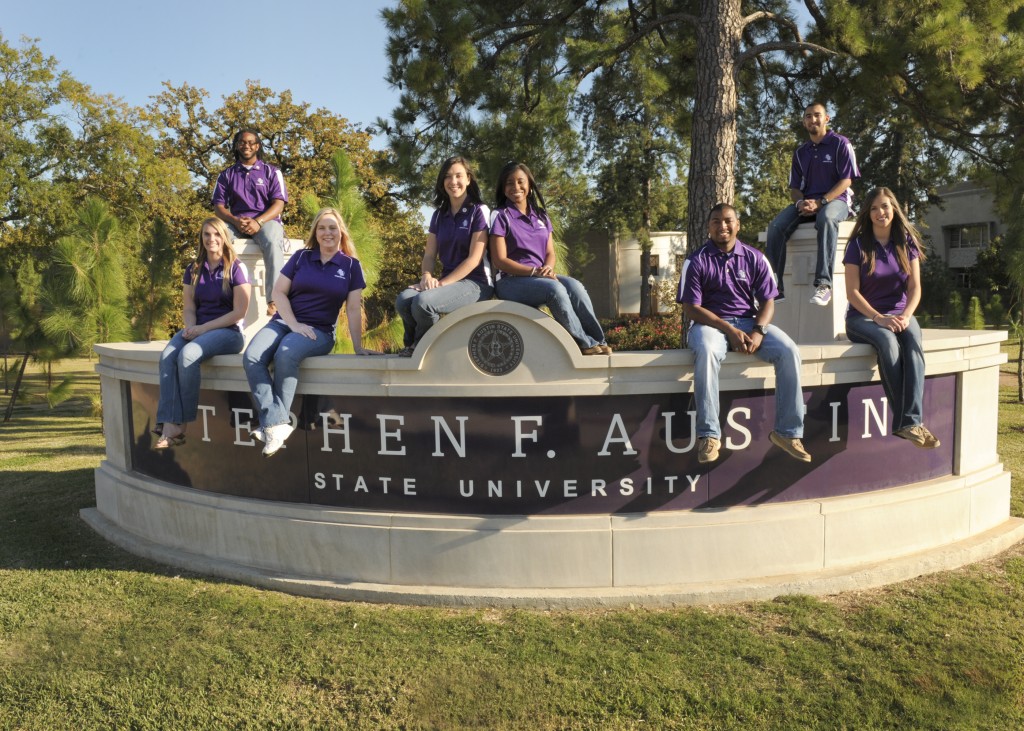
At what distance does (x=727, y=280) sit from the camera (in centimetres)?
532

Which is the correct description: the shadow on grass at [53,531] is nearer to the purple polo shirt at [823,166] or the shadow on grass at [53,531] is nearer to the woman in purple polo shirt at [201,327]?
the woman in purple polo shirt at [201,327]

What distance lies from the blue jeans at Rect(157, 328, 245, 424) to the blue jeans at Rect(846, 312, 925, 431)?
171 inches

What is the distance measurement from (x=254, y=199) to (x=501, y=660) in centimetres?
495

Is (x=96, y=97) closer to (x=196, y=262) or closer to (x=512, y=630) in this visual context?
(x=196, y=262)

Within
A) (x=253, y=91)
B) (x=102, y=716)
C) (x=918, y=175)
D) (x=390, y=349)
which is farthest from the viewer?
Answer: (x=918, y=175)

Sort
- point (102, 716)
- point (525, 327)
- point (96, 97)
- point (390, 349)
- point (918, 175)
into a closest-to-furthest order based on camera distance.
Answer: point (102, 716) → point (525, 327) → point (390, 349) → point (96, 97) → point (918, 175)

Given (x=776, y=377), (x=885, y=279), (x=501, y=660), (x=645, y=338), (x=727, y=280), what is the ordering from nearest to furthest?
(x=501, y=660)
(x=776, y=377)
(x=727, y=280)
(x=885, y=279)
(x=645, y=338)

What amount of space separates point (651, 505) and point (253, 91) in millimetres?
24458

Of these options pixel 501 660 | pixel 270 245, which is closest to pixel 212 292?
pixel 270 245

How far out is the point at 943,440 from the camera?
6.03 m

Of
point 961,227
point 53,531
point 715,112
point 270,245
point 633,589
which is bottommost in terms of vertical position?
point 53,531

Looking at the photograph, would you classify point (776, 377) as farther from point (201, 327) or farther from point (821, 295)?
point (201, 327)

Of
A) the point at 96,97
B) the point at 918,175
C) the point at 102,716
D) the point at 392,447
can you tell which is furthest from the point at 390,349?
the point at 918,175

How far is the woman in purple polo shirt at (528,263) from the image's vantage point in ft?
17.6
